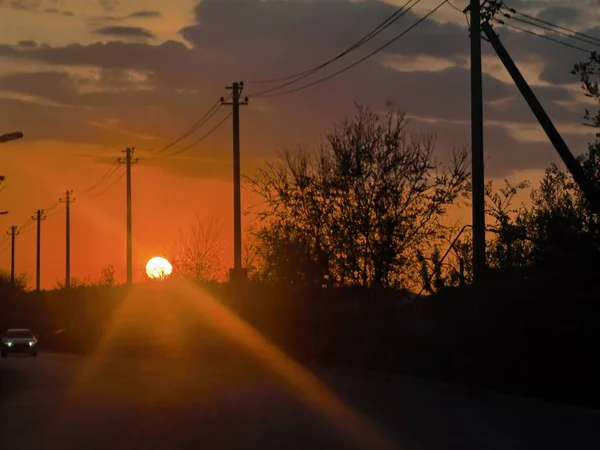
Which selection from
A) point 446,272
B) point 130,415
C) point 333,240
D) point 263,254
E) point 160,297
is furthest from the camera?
point 160,297

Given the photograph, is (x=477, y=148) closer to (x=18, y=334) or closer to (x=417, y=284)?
(x=417, y=284)

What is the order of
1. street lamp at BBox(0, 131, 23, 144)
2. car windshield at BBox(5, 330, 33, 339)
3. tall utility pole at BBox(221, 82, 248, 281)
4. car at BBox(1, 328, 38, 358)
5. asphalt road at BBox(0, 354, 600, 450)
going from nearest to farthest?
asphalt road at BBox(0, 354, 600, 450), street lamp at BBox(0, 131, 23, 144), tall utility pole at BBox(221, 82, 248, 281), car at BBox(1, 328, 38, 358), car windshield at BBox(5, 330, 33, 339)

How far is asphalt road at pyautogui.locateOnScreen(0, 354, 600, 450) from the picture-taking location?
51.2ft

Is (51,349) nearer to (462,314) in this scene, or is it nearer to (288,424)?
(462,314)

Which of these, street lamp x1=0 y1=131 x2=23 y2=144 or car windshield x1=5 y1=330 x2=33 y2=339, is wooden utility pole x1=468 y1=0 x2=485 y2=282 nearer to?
street lamp x1=0 y1=131 x2=23 y2=144

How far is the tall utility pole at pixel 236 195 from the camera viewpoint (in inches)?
1781

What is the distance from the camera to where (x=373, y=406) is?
21422mm

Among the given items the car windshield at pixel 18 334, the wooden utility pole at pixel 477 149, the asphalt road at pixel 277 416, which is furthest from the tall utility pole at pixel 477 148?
the car windshield at pixel 18 334

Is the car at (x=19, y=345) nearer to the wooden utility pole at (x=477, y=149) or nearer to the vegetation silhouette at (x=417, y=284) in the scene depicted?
the vegetation silhouette at (x=417, y=284)

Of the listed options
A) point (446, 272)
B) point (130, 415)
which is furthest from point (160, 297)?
point (130, 415)

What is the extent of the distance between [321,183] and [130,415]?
20242 mm

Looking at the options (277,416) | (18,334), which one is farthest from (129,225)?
(277,416)

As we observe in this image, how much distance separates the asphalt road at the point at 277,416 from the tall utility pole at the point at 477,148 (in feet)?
10.9

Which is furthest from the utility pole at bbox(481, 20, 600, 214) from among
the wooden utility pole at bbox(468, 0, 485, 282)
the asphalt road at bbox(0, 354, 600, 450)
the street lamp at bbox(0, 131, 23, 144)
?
the street lamp at bbox(0, 131, 23, 144)
